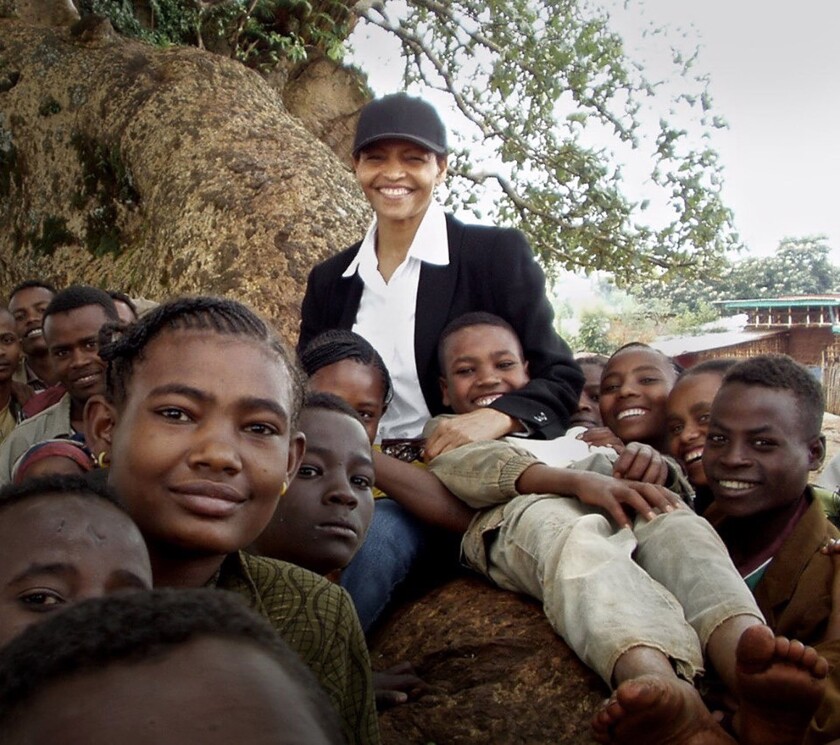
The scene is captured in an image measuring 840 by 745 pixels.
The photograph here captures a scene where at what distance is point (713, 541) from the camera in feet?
7.20

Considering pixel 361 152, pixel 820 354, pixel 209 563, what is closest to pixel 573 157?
pixel 820 354

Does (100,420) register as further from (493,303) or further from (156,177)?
(156,177)

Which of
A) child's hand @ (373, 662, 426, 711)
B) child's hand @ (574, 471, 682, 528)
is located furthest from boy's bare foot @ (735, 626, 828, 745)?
child's hand @ (373, 662, 426, 711)

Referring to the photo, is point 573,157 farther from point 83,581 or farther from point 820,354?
point 83,581

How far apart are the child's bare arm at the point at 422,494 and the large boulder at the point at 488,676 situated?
0.68 ft

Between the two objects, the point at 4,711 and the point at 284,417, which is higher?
the point at 284,417

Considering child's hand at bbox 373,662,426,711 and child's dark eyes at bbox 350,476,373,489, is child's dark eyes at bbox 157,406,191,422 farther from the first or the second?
child's hand at bbox 373,662,426,711

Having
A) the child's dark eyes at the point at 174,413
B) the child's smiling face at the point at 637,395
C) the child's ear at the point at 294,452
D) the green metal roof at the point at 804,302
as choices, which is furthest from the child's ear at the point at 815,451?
the green metal roof at the point at 804,302

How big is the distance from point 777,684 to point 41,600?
1188mm

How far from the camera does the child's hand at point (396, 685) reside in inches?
91.8

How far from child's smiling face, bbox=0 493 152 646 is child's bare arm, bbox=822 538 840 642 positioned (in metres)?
1.44

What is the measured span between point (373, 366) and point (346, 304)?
0.46 meters

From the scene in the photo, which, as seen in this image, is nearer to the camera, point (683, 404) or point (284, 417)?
point (284, 417)

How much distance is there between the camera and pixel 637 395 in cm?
336
